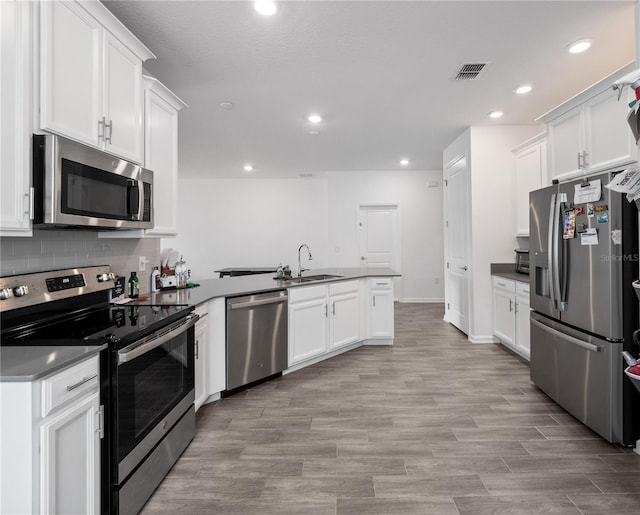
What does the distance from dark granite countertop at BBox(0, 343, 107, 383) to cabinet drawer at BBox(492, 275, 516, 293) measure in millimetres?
4022

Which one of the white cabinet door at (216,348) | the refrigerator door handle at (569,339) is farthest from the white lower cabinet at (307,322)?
the refrigerator door handle at (569,339)

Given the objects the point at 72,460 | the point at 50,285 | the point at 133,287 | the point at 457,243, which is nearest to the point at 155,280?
the point at 133,287

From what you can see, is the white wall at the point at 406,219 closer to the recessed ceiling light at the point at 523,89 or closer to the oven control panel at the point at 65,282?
the recessed ceiling light at the point at 523,89

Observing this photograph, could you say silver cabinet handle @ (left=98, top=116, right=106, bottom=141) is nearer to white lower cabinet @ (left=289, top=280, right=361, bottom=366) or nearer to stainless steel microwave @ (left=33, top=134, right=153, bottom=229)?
stainless steel microwave @ (left=33, top=134, right=153, bottom=229)

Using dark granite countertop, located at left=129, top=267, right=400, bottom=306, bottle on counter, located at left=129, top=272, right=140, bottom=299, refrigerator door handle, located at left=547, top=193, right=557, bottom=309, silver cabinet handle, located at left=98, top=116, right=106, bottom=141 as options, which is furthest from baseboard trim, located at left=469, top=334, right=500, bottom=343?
silver cabinet handle, located at left=98, top=116, right=106, bottom=141

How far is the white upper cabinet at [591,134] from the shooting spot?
8.23ft

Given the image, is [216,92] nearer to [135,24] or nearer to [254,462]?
[135,24]

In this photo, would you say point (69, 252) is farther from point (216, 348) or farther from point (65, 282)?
point (216, 348)

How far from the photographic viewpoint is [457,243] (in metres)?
5.51

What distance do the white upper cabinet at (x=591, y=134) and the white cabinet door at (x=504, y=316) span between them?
5.14 ft

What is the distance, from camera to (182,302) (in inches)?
100

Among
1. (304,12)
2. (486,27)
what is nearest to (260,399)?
(304,12)

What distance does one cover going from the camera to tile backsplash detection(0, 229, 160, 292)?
1.81 m

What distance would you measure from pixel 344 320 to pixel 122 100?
10.0 feet
